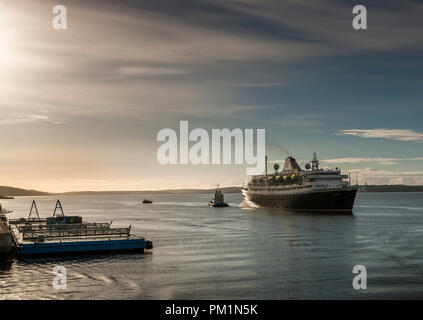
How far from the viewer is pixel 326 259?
1722 inches

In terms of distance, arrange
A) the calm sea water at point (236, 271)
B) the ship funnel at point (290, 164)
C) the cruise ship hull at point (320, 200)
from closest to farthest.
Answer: the calm sea water at point (236, 271), the cruise ship hull at point (320, 200), the ship funnel at point (290, 164)

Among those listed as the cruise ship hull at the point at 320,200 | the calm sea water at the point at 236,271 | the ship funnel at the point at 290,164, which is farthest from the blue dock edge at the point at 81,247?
the ship funnel at the point at 290,164

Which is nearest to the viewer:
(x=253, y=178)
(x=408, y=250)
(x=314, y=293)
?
(x=314, y=293)

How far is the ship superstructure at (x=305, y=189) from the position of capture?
11262cm

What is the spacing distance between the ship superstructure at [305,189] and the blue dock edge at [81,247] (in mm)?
72957

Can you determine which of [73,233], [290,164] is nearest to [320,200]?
[290,164]

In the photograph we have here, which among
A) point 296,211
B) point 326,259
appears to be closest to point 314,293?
point 326,259
